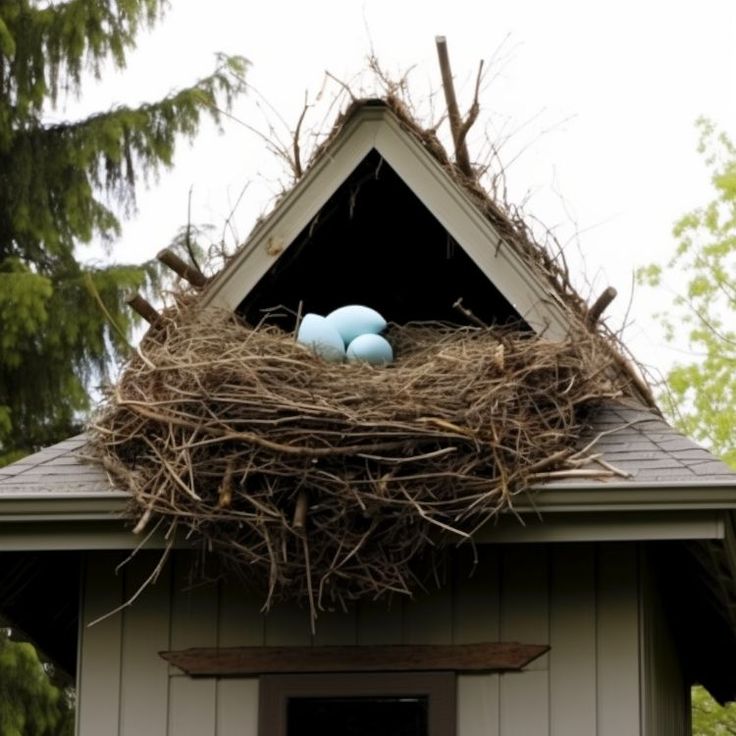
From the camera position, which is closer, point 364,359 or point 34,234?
point 364,359

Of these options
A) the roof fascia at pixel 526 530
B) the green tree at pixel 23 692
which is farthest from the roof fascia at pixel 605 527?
the green tree at pixel 23 692

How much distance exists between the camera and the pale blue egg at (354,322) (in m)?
8.06

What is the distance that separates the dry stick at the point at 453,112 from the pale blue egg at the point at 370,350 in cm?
87

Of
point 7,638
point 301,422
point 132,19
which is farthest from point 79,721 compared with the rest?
point 132,19

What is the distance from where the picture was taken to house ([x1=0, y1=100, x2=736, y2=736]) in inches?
283

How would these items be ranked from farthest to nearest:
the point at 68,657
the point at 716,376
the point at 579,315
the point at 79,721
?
1. the point at 716,376
2. the point at 68,657
3. the point at 579,315
4. the point at 79,721

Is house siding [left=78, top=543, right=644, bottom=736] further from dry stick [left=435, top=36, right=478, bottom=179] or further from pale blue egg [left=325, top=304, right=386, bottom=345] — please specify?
dry stick [left=435, top=36, right=478, bottom=179]

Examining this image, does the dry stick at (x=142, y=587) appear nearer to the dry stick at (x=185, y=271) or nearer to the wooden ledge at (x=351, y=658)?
the wooden ledge at (x=351, y=658)

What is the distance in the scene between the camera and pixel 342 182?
8.08m

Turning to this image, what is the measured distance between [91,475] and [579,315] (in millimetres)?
2074

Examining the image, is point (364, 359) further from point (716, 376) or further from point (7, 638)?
point (716, 376)

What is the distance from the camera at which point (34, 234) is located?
1898cm

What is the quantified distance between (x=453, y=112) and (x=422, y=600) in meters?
2.10

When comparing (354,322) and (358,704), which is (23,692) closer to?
(354,322)
